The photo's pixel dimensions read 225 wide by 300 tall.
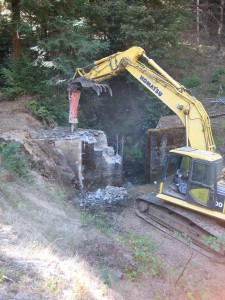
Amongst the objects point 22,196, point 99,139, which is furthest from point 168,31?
point 22,196

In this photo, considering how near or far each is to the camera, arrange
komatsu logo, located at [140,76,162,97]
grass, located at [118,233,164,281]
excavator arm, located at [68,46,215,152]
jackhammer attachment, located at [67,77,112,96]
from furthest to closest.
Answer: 1. jackhammer attachment, located at [67,77,112,96]
2. komatsu logo, located at [140,76,162,97]
3. excavator arm, located at [68,46,215,152]
4. grass, located at [118,233,164,281]

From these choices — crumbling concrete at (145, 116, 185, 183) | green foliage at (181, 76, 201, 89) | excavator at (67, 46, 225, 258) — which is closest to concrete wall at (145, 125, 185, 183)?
crumbling concrete at (145, 116, 185, 183)

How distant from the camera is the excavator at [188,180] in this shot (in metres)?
8.61

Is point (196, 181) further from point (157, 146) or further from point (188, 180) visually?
point (157, 146)

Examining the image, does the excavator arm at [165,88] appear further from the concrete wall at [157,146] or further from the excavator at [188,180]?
the concrete wall at [157,146]

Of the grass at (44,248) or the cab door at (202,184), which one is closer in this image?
the grass at (44,248)

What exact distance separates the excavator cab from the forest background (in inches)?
213

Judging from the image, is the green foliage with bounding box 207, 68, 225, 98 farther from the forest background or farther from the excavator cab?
the excavator cab

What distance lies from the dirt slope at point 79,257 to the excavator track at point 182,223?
205mm

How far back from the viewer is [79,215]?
9.38 metres

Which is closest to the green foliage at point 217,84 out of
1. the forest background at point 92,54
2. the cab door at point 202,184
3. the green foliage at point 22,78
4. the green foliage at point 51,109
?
the forest background at point 92,54

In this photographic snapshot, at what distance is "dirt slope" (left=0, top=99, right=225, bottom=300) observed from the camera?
445 cm

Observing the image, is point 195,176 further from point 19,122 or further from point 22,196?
point 19,122

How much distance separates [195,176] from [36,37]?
9.18 metres
